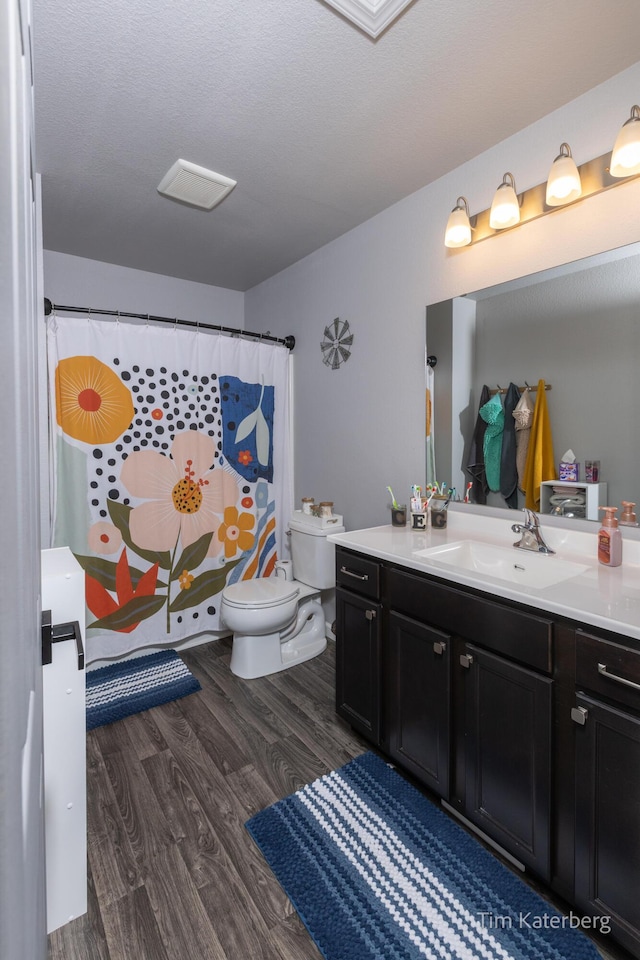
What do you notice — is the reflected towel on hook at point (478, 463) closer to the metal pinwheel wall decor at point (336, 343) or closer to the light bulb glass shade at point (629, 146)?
the light bulb glass shade at point (629, 146)

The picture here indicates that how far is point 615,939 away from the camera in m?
1.13

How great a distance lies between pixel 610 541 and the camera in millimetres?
1485

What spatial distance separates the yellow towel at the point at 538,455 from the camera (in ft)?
5.88

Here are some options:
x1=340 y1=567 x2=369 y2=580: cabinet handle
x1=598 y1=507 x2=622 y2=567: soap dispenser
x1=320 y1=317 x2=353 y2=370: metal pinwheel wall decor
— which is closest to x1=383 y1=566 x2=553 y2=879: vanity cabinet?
x1=340 y1=567 x2=369 y2=580: cabinet handle

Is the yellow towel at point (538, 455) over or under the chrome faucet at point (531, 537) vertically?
over

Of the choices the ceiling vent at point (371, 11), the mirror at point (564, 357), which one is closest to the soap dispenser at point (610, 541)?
the mirror at point (564, 357)

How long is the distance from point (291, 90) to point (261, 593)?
2147 mm

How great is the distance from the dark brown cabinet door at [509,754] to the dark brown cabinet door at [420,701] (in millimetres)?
84

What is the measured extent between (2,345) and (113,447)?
2.49 meters

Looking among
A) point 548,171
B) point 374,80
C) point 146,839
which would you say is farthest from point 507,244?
point 146,839

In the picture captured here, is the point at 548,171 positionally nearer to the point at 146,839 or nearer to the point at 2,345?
the point at 2,345

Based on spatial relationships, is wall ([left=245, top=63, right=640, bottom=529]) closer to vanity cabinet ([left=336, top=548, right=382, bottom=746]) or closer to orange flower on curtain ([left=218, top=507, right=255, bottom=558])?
orange flower on curtain ([left=218, top=507, right=255, bottom=558])

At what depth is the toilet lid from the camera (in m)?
2.38

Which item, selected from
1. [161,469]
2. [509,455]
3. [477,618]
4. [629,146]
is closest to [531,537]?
Result: [509,455]
